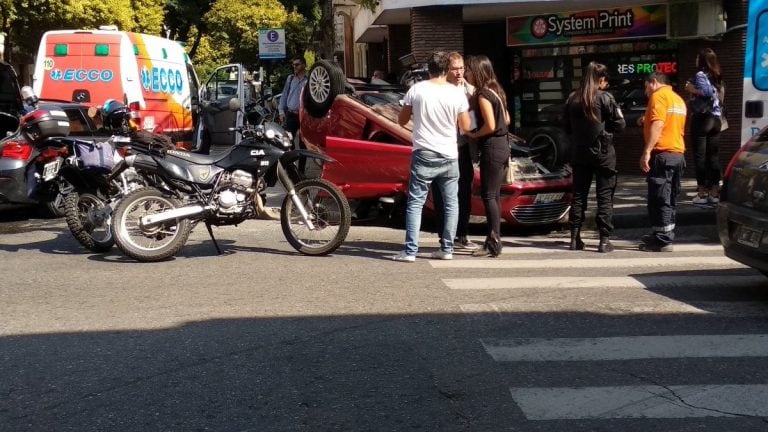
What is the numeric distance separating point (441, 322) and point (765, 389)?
2.08 metres

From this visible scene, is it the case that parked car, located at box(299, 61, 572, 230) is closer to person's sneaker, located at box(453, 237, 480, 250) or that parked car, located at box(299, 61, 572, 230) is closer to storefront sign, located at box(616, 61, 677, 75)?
person's sneaker, located at box(453, 237, 480, 250)

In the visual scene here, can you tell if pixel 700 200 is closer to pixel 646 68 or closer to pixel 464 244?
pixel 464 244

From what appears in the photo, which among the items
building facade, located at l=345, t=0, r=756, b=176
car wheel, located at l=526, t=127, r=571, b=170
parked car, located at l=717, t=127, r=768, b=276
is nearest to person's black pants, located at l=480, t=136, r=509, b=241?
parked car, located at l=717, t=127, r=768, b=276

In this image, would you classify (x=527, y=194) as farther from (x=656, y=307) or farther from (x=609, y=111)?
(x=656, y=307)

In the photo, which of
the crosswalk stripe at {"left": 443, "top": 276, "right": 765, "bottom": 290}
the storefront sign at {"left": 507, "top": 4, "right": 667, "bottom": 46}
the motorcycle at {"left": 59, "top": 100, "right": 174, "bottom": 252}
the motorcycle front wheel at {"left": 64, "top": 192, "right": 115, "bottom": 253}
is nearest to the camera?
the crosswalk stripe at {"left": 443, "top": 276, "right": 765, "bottom": 290}

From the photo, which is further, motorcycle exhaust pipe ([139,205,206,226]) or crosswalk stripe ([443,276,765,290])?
motorcycle exhaust pipe ([139,205,206,226])

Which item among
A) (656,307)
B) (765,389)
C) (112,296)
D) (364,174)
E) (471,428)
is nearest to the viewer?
(471,428)

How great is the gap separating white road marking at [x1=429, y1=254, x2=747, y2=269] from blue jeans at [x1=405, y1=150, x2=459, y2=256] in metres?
0.31

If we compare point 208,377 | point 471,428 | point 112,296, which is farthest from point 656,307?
point 112,296

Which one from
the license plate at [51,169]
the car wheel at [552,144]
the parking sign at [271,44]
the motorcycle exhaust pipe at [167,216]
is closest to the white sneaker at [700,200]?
the car wheel at [552,144]

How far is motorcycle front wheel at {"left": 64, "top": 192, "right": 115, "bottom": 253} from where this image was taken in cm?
882

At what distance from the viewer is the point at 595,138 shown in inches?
338

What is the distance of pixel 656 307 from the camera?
6.45m

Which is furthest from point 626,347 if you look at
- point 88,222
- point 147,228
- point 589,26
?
point 589,26
